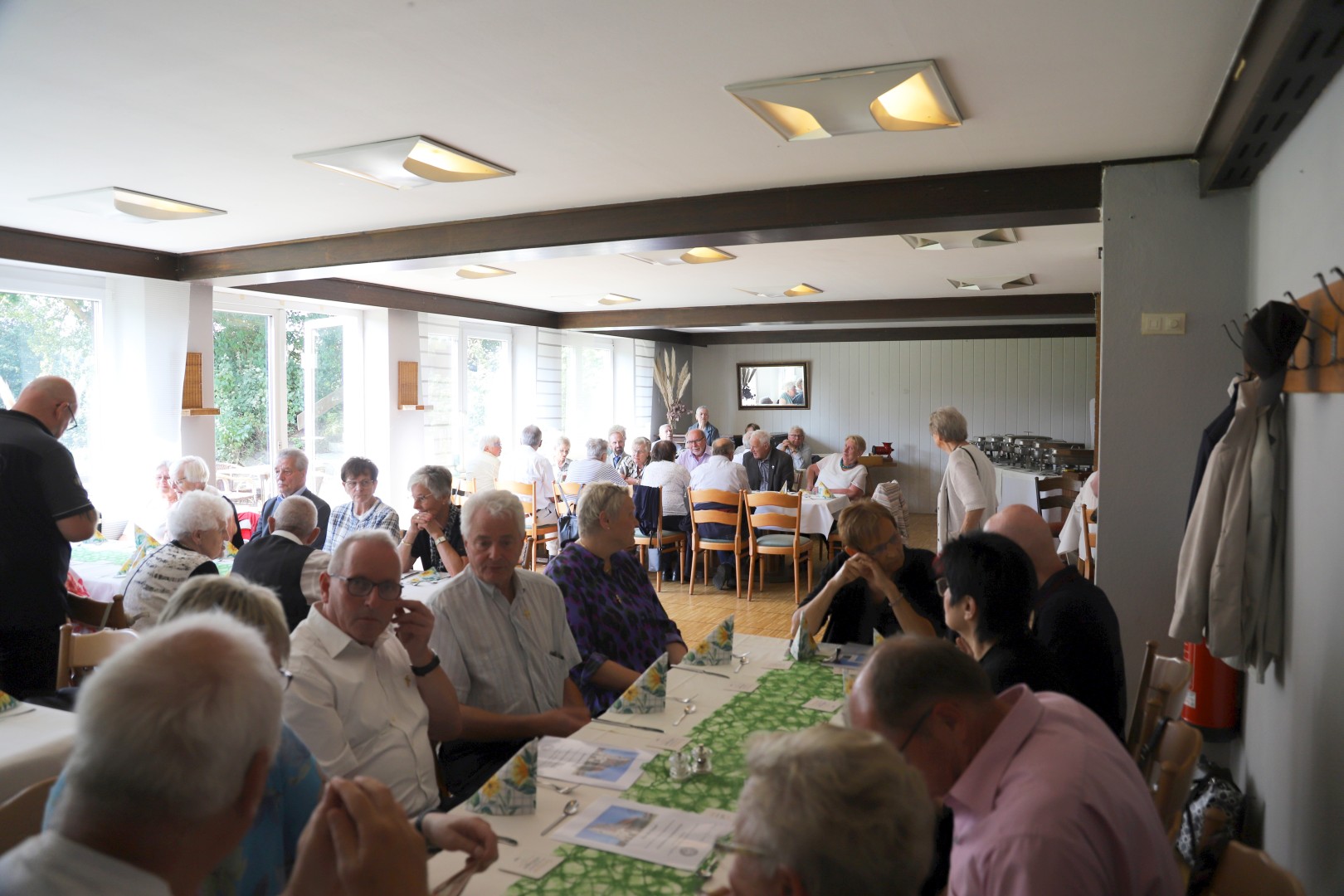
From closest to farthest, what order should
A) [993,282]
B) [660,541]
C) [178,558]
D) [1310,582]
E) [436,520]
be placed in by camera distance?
[1310,582]
[178,558]
[436,520]
[660,541]
[993,282]

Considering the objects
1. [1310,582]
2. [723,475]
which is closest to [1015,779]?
[1310,582]

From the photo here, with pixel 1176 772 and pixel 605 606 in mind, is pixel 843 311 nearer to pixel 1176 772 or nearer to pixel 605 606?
pixel 605 606

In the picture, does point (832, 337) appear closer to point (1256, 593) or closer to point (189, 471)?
point (189, 471)

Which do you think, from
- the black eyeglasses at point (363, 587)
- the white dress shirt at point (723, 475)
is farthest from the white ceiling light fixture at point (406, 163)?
the white dress shirt at point (723, 475)

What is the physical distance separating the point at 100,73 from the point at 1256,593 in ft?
11.9

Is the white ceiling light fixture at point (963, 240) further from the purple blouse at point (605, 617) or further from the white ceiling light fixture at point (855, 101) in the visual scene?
the purple blouse at point (605, 617)

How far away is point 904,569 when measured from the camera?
3.12 m

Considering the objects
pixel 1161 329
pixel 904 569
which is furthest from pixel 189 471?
pixel 1161 329

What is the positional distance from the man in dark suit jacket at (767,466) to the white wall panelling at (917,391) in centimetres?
436

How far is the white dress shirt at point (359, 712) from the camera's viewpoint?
1881 millimetres

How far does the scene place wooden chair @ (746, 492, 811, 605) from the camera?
6.49m

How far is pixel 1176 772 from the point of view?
172 centimetres

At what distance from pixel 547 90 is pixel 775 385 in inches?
411

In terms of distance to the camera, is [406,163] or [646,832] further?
[406,163]
